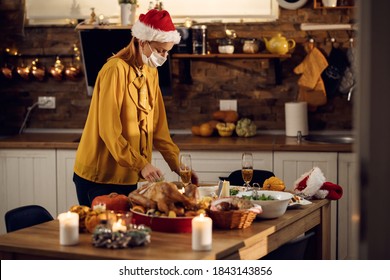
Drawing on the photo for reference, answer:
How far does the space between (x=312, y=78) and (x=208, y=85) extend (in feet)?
2.60

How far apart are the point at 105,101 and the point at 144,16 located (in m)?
0.51

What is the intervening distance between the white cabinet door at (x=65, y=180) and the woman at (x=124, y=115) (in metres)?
1.38

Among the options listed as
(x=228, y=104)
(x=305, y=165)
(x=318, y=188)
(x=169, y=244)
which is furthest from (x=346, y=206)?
(x=169, y=244)

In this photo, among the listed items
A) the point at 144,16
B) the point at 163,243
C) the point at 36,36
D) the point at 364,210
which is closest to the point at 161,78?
the point at 36,36

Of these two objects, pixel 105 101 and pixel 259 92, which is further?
pixel 259 92

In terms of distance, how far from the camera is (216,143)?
5.06 metres

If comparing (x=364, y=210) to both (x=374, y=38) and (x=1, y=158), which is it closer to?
(x=374, y=38)

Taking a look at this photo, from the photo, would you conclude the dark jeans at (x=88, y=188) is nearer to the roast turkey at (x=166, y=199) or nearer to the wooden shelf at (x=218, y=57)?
the roast turkey at (x=166, y=199)

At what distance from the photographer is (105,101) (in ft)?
11.7

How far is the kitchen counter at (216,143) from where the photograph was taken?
16.1 feet

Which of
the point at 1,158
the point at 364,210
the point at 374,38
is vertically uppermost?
the point at 374,38

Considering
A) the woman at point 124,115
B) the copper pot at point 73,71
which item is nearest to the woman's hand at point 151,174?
the woman at point 124,115

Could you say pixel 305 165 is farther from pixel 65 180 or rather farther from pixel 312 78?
pixel 65 180

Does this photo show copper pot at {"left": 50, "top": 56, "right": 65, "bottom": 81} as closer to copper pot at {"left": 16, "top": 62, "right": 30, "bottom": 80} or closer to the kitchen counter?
copper pot at {"left": 16, "top": 62, "right": 30, "bottom": 80}
